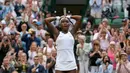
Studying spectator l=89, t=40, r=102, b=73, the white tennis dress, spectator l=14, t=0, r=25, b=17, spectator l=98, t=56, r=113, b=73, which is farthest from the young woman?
spectator l=14, t=0, r=25, b=17

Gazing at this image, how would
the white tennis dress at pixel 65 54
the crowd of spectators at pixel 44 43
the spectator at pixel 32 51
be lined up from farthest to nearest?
the spectator at pixel 32 51, the crowd of spectators at pixel 44 43, the white tennis dress at pixel 65 54

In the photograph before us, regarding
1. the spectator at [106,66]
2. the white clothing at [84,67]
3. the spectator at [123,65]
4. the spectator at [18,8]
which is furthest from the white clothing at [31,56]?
the spectator at [18,8]

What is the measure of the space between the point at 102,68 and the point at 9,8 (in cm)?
633

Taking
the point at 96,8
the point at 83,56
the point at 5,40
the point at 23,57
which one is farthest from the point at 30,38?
the point at 96,8

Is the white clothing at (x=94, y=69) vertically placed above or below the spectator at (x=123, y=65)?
below

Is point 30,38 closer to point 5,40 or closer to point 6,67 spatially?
point 5,40

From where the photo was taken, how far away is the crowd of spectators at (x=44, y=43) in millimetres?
17250

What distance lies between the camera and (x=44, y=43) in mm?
19562

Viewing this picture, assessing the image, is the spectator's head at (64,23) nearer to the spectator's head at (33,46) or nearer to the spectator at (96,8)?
the spectator's head at (33,46)

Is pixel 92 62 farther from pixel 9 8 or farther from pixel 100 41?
pixel 9 8

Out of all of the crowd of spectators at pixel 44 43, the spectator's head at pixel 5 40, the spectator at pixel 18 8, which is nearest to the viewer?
the crowd of spectators at pixel 44 43

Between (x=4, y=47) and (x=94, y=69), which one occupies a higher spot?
(x=4, y=47)

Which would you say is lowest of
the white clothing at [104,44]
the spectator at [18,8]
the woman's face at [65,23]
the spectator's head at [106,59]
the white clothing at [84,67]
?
the white clothing at [84,67]

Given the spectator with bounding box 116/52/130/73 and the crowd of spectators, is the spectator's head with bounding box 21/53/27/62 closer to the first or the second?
the crowd of spectators
